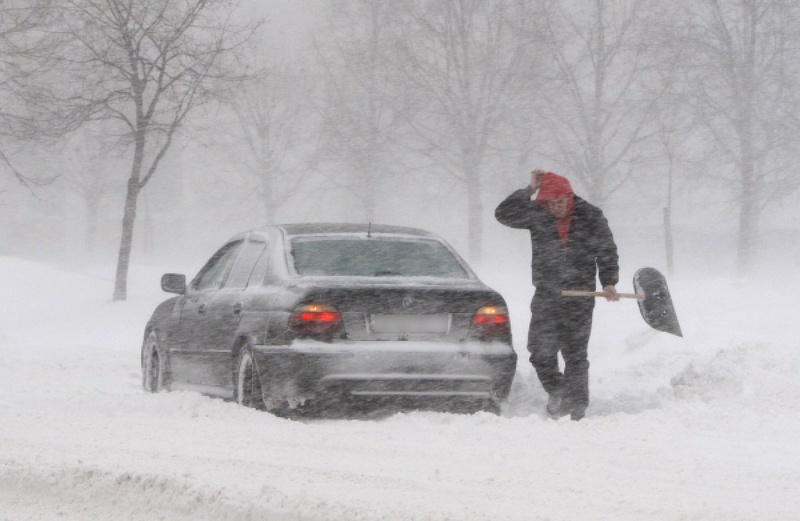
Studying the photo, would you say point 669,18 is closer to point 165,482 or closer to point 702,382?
point 702,382

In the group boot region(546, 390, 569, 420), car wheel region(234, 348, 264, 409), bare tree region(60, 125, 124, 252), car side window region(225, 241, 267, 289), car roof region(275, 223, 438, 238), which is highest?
bare tree region(60, 125, 124, 252)

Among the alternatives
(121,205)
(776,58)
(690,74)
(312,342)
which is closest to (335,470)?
(312,342)

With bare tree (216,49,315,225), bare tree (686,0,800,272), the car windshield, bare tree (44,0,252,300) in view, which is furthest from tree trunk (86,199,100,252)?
the car windshield

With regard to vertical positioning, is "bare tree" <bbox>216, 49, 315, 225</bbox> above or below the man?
above

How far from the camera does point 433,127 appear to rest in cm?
3650

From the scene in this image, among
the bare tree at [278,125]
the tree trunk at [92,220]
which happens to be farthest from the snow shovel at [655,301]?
the tree trunk at [92,220]

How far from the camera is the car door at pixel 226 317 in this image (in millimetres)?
7664

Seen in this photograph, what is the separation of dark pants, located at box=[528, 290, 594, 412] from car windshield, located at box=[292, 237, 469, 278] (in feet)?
2.46

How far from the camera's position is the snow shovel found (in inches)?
328

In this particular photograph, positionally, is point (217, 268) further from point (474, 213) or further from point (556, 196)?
point (474, 213)

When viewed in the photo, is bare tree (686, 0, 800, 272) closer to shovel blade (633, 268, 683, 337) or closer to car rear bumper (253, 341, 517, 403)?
shovel blade (633, 268, 683, 337)

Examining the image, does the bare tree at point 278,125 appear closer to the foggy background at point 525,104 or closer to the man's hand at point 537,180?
the foggy background at point 525,104

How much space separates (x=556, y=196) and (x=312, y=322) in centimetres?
208

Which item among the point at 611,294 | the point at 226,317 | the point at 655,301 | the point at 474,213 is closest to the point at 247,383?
the point at 226,317
